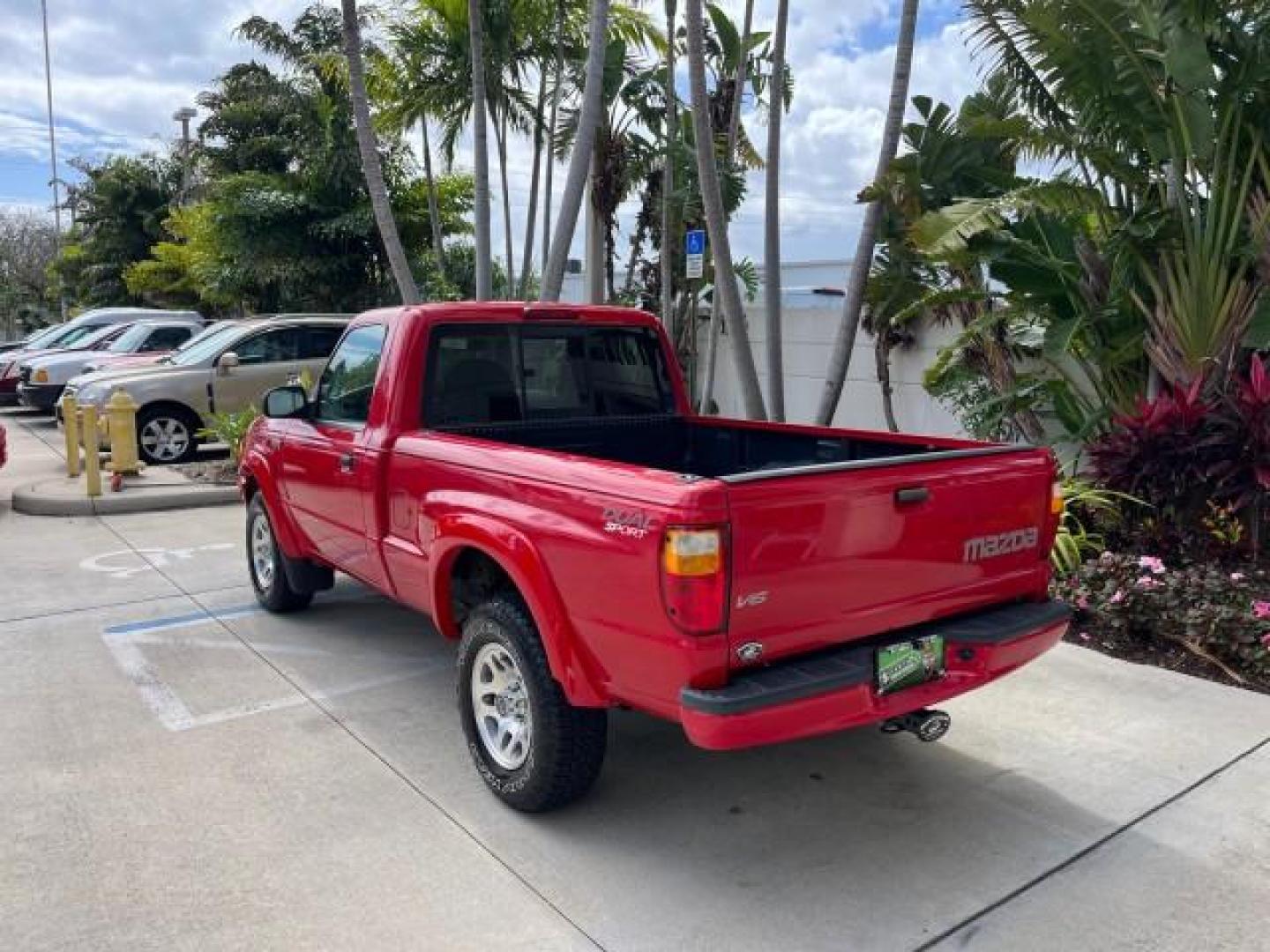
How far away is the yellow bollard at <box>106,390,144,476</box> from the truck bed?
6.55m

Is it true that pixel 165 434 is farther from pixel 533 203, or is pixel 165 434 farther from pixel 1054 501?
pixel 1054 501

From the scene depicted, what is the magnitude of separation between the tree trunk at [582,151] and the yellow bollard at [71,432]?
514cm

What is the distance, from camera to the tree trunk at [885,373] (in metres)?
10.0

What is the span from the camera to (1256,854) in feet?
11.4

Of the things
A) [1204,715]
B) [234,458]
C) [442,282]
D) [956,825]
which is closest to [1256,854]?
[956,825]

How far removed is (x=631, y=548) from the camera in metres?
3.05

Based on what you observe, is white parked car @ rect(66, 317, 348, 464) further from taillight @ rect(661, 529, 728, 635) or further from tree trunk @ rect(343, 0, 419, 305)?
taillight @ rect(661, 529, 728, 635)

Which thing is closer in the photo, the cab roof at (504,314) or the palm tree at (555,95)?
the cab roof at (504,314)

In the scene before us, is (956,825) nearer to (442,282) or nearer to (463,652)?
(463,652)

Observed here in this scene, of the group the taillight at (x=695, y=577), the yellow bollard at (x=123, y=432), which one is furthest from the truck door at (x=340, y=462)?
the yellow bollard at (x=123, y=432)

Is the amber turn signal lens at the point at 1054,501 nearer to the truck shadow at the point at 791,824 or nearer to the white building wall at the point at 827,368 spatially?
the truck shadow at the point at 791,824

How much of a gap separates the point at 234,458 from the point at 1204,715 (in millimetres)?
9466

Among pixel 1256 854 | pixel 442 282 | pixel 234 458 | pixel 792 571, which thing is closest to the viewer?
pixel 792 571

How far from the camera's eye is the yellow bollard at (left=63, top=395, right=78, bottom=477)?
34.8 ft
